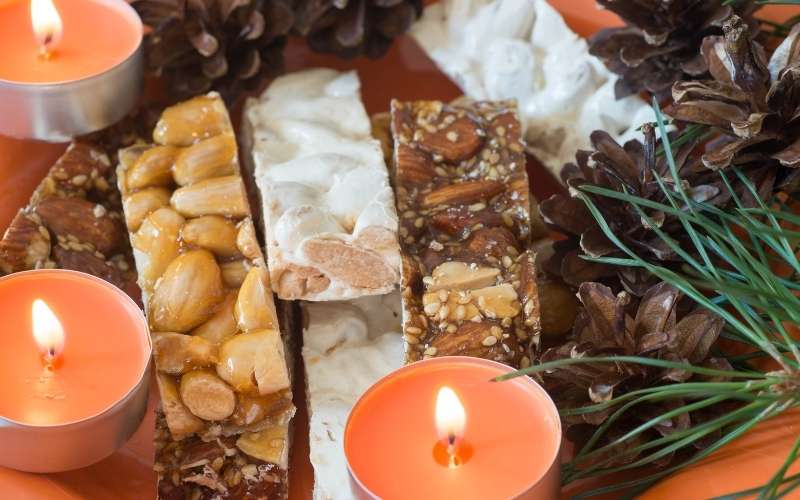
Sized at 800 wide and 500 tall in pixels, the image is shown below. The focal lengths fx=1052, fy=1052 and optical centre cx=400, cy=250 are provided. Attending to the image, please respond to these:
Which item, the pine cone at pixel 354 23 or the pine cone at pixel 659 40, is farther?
the pine cone at pixel 354 23

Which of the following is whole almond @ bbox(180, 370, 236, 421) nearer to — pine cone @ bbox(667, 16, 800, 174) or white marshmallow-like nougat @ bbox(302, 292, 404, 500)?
white marshmallow-like nougat @ bbox(302, 292, 404, 500)

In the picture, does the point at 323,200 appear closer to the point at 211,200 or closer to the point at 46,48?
the point at 211,200

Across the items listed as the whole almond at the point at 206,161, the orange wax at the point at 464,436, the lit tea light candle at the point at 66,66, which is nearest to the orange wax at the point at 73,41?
the lit tea light candle at the point at 66,66

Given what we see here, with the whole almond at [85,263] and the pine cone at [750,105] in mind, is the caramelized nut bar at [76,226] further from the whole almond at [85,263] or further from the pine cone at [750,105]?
the pine cone at [750,105]

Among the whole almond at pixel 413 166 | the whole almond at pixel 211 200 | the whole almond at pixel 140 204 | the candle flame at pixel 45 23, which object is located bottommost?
the whole almond at pixel 140 204

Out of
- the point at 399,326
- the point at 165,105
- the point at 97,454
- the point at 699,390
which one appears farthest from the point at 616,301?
the point at 165,105
